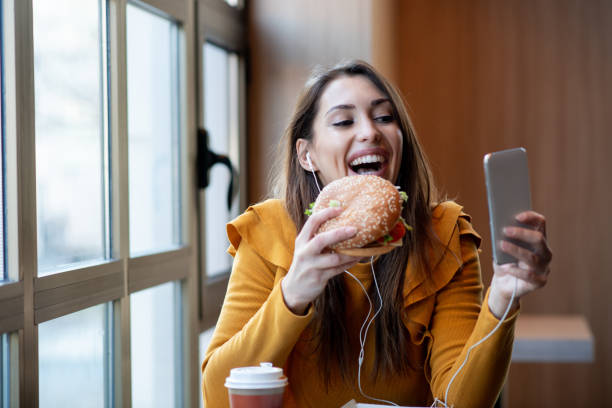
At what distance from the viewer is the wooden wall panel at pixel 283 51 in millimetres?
2877

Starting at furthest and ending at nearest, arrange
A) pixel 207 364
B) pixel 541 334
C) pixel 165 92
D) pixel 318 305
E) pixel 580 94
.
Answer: pixel 580 94 → pixel 541 334 → pixel 165 92 → pixel 318 305 → pixel 207 364

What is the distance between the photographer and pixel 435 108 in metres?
3.60

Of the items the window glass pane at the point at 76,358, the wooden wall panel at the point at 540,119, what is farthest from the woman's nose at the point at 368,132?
the wooden wall panel at the point at 540,119

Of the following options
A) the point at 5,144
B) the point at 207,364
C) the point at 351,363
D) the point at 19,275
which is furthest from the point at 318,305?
the point at 5,144

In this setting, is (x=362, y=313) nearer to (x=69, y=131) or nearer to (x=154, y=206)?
(x=69, y=131)

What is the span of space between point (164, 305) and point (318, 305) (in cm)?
106

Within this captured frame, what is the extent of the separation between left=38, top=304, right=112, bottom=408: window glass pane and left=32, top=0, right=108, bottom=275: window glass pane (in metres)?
0.15

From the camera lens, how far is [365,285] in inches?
57.2

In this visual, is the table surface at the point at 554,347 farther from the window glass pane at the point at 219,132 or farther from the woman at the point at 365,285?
the woman at the point at 365,285

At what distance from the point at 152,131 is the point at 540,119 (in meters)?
2.17

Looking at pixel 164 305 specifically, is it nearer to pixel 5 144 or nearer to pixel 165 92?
pixel 165 92

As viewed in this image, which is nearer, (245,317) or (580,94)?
(245,317)

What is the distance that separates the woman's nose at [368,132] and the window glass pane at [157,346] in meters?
1.00

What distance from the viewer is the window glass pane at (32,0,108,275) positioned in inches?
62.1
